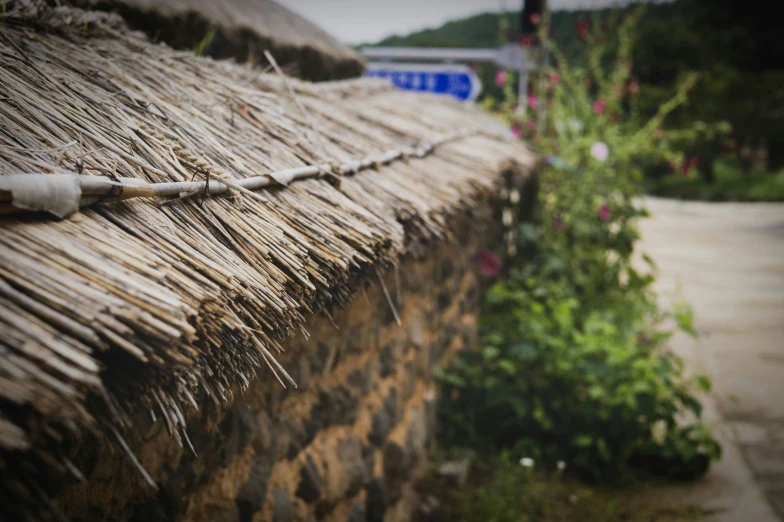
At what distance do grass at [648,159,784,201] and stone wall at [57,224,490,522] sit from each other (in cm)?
1494

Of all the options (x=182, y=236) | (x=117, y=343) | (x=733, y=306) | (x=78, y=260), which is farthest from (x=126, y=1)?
(x=733, y=306)

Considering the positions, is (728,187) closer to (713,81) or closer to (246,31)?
(713,81)

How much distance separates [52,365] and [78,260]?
200 millimetres

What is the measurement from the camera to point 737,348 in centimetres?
494

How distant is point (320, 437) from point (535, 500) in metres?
1.45

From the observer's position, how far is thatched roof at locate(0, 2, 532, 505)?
28.3 inches

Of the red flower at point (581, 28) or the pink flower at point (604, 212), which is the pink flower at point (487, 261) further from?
the red flower at point (581, 28)

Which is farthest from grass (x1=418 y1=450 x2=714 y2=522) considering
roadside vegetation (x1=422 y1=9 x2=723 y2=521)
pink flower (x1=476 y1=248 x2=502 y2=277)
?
pink flower (x1=476 y1=248 x2=502 y2=277)

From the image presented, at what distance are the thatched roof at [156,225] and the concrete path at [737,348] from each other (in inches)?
84.7

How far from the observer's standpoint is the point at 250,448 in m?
1.55

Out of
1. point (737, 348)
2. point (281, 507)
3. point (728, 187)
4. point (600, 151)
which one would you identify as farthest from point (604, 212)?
point (728, 187)

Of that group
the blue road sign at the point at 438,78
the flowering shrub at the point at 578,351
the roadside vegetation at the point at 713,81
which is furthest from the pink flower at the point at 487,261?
the roadside vegetation at the point at 713,81

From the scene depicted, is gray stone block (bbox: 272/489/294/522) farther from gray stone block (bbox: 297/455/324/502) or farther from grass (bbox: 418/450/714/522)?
grass (bbox: 418/450/714/522)

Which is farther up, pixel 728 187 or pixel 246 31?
pixel 246 31
